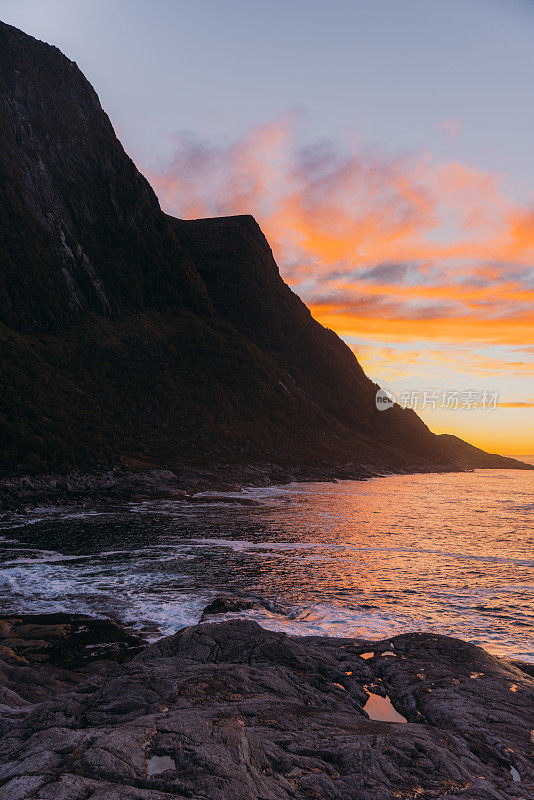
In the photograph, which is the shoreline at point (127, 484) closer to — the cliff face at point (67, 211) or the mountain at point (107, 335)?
the mountain at point (107, 335)

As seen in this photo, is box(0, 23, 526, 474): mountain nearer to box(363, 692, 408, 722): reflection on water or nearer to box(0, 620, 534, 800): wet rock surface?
box(0, 620, 534, 800): wet rock surface

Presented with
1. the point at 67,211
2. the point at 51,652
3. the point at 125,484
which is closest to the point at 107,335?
the point at 67,211

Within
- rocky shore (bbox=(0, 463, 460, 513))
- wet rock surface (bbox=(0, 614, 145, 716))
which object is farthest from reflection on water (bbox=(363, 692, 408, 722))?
rocky shore (bbox=(0, 463, 460, 513))

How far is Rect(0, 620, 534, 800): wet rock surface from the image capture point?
23.3ft

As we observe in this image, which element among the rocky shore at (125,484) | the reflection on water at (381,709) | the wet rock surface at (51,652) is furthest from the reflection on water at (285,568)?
the reflection on water at (381,709)

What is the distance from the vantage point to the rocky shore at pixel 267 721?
23.5 ft

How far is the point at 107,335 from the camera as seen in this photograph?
11306cm

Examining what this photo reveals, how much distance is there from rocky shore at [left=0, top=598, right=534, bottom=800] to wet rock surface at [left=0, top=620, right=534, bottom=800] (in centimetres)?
3

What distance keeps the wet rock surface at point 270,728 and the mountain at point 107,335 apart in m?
53.7

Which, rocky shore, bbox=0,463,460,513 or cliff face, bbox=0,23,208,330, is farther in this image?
cliff face, bbox=0,23,208,330

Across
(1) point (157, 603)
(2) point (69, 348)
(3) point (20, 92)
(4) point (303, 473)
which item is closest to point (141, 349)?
(2) point (69, 348)

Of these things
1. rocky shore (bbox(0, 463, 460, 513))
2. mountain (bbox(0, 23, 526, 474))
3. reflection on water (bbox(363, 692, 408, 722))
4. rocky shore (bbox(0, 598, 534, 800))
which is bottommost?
rocky shore (bbox(0, 463, 460, 513))

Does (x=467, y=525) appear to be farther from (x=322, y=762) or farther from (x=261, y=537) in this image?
(x=322, y=762)

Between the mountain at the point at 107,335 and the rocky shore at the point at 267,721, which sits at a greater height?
the mountain at the point at 107,335
